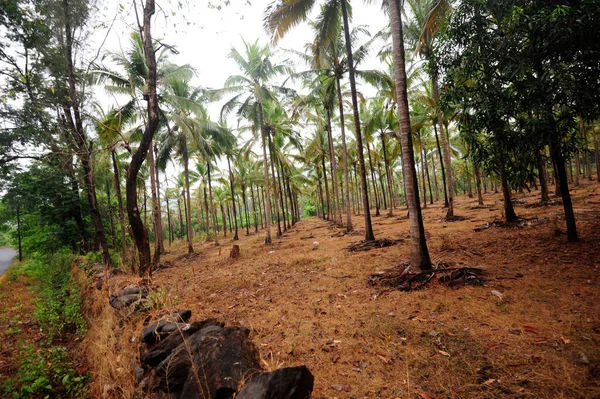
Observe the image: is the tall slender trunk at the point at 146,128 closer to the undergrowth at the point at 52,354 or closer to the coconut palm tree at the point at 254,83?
the undergrowth at the point at 52,354

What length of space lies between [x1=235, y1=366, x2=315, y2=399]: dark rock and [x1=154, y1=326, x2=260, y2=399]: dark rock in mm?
404

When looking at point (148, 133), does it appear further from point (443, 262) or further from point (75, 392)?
point (443, 262)

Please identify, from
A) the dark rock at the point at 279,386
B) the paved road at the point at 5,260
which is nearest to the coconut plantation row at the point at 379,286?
the dark rock at the point at 279,386

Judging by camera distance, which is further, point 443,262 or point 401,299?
point 443,262

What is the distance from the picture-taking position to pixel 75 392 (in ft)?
12.5

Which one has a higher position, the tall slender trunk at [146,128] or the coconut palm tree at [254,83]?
the coconut palm tree at [254,83]

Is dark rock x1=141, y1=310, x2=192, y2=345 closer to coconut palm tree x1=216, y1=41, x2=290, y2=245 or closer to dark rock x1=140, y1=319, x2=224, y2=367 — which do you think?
dark rock x1=140, y1=319, x2=224, y2=367

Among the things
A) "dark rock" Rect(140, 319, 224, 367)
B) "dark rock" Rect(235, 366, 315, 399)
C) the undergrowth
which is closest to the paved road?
the undergrowth

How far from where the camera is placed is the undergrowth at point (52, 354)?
378 cm

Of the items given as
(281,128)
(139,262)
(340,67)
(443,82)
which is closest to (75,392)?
(139,262)

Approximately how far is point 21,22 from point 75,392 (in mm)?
9768

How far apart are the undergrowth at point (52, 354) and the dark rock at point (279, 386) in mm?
3405

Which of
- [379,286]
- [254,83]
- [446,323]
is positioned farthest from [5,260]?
→ [446,323]

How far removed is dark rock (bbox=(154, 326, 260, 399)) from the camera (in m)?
2.40
